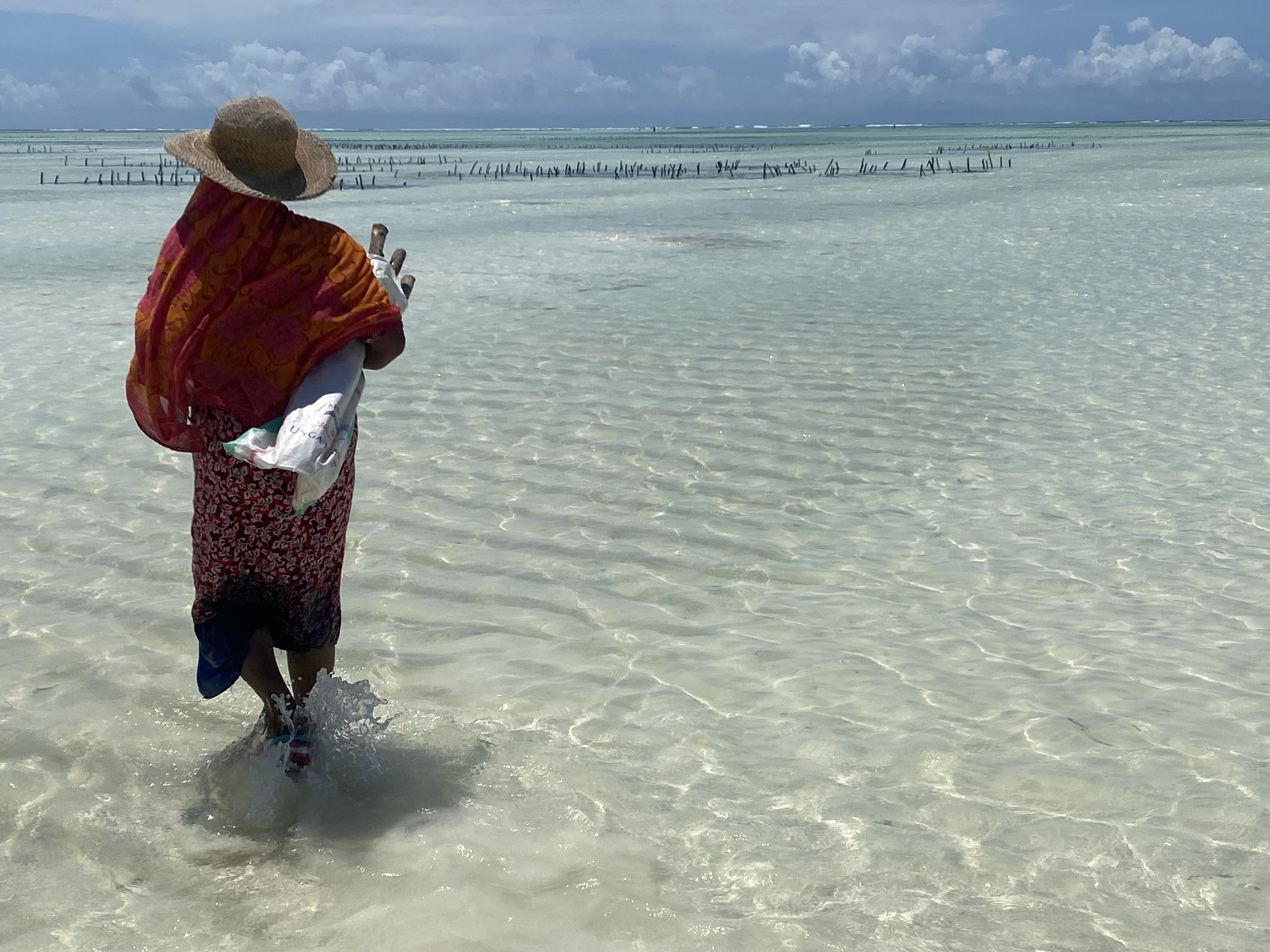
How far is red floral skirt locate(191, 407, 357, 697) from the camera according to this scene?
9.77 feet

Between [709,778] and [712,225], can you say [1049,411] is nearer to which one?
[709,778]

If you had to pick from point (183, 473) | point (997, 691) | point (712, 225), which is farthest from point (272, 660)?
point (712, 225)

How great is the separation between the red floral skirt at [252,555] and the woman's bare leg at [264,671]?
0.03m

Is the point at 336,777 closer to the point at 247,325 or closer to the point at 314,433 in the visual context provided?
the point at 314,433

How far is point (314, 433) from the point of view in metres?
2.73

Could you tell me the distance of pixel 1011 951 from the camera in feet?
9.01

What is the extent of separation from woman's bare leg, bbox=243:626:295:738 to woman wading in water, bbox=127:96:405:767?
0.64ft

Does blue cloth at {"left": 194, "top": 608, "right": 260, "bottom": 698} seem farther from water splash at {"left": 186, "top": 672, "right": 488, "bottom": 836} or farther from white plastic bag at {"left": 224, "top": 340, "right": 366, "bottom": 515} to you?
white plastic bag at {"left": 224, "top": 340, "right": 366, "bottom": 515}

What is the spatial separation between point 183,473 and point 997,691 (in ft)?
15.1

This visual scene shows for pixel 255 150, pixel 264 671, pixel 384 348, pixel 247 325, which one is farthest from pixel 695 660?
pixel 255 150

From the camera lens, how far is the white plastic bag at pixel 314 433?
8.92 ft

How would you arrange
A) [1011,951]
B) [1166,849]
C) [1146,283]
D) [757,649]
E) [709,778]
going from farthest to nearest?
[1146,283], [757,649], [709,778], [1166,849], [1011,951]

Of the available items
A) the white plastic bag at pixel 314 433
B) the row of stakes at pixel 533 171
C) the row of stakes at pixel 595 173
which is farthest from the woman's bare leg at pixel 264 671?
the row of stakes at pixel 595 173

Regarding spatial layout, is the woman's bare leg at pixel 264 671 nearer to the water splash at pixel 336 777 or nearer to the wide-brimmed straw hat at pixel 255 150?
the water splash at pixel 336 777
